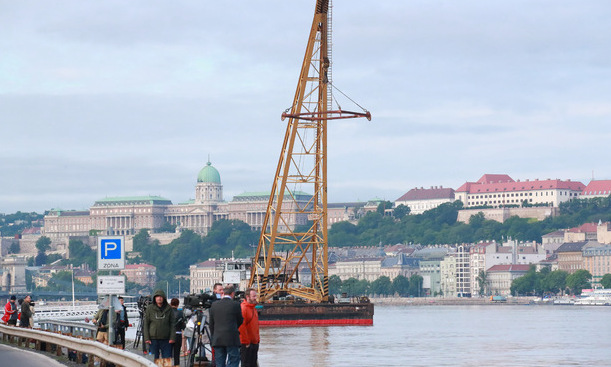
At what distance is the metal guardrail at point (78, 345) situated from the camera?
2131 centimetres

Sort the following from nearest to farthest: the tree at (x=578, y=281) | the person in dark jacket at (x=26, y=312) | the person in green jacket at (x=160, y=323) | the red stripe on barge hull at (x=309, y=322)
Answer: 1. the person in green jacket at (x=160, y=323)
2. the person in dark jacket at (x=26, y=312)
3. the red stripe on barge hull at (x=309, y=322)
4. the tree at (x=578, y=281)

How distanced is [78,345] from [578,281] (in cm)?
16790

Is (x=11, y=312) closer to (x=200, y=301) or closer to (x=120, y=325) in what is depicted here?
(x=120, y=325)

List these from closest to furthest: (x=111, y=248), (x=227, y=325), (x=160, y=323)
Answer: (x=227, y=325) → (x=160, y=323) → (x=111, y=248)

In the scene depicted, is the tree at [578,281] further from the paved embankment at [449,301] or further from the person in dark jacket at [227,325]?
the person in dark jacket at [227,325]

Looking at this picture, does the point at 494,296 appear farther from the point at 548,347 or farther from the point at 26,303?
the point at 26,303

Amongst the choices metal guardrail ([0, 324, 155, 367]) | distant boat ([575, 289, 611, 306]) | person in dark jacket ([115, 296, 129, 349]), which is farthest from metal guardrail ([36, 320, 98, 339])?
distant boat ([575, 289, 611, 306])

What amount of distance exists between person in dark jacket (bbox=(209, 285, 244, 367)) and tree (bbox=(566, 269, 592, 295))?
171944 millimetres

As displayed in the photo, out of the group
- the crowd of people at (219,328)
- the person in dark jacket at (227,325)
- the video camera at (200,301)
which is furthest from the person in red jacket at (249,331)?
the video camera at (200,301)

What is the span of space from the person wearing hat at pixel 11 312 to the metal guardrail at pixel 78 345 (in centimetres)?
56

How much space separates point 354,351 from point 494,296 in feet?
514

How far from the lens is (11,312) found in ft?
113

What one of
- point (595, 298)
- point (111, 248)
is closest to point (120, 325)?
point (111, 248)

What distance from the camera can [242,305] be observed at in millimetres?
20969
